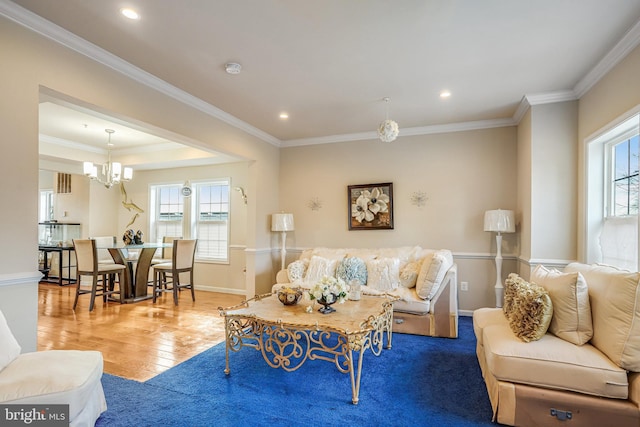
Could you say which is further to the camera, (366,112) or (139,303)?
(139,303)

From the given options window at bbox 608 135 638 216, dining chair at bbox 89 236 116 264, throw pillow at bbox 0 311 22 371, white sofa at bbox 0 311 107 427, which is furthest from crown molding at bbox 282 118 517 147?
throw pillow at bbox 0 311 22 371

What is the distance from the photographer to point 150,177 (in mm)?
7098

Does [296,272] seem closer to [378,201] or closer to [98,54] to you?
[378,201]

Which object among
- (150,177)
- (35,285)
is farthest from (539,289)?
(150,177)

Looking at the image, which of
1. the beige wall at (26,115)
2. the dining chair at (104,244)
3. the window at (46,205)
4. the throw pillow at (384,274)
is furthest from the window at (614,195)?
the window at (46,205)

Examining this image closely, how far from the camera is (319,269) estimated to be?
177 inches

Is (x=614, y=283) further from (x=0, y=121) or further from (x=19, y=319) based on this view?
(x=0, y=121)

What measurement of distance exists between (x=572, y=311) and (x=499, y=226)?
2058mm

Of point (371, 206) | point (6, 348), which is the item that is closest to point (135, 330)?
point (6, 348)

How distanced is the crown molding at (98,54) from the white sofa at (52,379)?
77.4 inches

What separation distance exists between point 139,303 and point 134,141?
9.35 feet

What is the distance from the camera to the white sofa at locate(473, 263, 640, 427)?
6.08ft

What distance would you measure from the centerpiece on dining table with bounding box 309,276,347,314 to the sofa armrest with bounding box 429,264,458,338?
1.45 metres

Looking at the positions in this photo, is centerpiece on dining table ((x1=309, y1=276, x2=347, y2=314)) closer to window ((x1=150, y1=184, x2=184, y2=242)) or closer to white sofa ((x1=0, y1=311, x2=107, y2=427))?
white sofa ((x1=0, y1=311, x2=107, y2=427))
